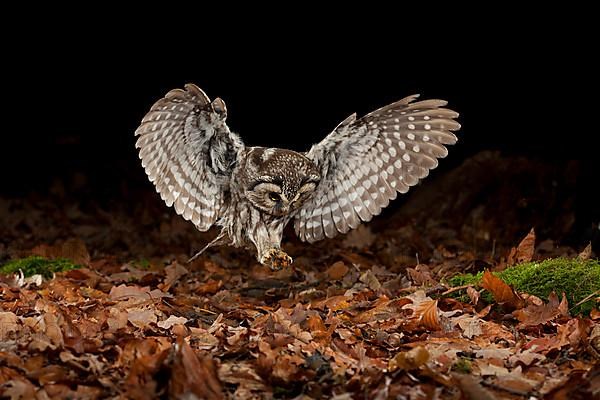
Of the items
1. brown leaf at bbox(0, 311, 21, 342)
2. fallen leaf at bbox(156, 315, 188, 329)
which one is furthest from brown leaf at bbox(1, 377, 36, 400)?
fallen leaf at bbox(156, 315, 188, 329)

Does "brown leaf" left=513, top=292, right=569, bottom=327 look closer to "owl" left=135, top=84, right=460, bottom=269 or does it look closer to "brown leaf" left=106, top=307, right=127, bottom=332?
"owl" left=135, top=84, right=460, bottom=269

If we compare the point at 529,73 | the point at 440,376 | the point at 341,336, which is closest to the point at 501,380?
the point at 440,376

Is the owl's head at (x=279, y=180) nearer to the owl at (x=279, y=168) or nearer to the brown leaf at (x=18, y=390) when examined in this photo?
the owl at (x=279, y=168)

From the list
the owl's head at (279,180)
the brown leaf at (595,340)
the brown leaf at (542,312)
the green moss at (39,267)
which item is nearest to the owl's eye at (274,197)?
the owl's head at (279,180)

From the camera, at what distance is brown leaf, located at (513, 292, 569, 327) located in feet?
14.7

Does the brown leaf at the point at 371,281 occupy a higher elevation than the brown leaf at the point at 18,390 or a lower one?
lower

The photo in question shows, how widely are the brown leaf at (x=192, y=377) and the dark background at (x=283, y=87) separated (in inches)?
269

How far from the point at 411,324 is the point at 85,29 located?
960 cm

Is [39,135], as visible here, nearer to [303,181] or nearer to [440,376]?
[303,181]

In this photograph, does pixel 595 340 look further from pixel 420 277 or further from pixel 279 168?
pixel 279 168

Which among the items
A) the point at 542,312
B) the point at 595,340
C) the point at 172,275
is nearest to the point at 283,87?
the point at 172,275

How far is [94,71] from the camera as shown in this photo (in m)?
12.8

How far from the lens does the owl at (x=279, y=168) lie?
212 inches

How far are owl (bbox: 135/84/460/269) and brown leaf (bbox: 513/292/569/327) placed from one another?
1.44m
